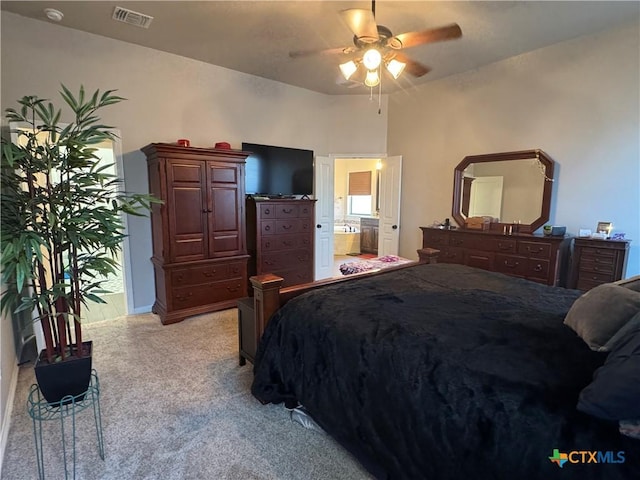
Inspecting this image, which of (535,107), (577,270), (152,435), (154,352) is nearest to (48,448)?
(152,435)

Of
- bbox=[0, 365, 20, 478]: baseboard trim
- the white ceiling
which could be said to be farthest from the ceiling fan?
bbox=[0, 365, 20, 478]: baseboard trim

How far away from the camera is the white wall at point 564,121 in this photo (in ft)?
11.3

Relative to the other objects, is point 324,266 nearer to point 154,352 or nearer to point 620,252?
point 154,352

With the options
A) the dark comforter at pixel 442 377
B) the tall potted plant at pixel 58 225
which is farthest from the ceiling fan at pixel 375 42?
the dark comforter at pixel 442 377

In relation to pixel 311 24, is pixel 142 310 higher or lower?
lower

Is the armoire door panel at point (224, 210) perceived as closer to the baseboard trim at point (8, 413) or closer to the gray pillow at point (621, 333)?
the baseboard trim at point (8, 413)

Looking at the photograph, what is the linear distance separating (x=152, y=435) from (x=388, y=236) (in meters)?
4.56

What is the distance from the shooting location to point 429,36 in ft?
7.95

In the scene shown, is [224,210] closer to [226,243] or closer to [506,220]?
[226,243]

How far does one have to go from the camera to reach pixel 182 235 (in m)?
3.68

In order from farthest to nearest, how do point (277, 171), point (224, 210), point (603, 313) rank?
point (277, 171)
point (224, 210)
point (603, 313)

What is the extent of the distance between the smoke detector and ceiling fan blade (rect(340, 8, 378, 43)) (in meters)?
2.70

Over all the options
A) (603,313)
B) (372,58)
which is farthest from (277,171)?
(603,313)

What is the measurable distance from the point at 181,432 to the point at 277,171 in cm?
358
